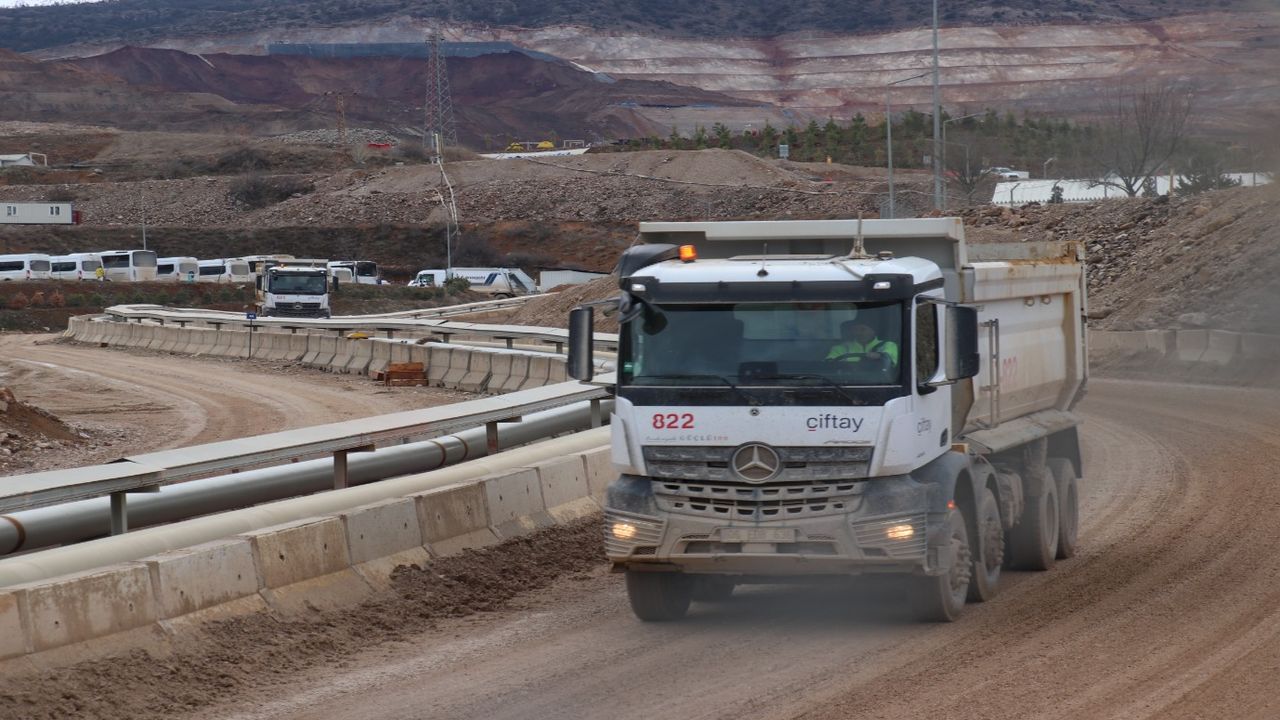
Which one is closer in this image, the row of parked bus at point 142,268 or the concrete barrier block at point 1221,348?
the concrete barrier block at point 1221,348

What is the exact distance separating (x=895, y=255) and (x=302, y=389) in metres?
26.8

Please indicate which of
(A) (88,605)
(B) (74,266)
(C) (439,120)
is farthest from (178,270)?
(C) (439,120)

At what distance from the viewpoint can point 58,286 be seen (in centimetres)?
8019

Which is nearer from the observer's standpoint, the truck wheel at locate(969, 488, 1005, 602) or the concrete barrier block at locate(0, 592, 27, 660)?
the concrete barrier block at locate(0, 592, 27, 660)

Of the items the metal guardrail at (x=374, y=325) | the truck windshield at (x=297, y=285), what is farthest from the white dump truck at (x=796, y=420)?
the truck windshield at (x=297, y=285)

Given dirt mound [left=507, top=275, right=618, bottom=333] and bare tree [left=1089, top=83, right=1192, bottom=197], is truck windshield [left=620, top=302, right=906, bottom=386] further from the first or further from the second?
bare tree [left=1089, top=83, right=1192, bottom=197]

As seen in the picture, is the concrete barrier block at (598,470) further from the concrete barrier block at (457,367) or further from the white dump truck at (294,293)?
the white dump truck at (294,293)

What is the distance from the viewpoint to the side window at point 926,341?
10.2 m

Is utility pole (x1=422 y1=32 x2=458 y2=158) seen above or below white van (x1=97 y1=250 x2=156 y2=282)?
above

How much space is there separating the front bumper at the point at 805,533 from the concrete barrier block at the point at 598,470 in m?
4.90

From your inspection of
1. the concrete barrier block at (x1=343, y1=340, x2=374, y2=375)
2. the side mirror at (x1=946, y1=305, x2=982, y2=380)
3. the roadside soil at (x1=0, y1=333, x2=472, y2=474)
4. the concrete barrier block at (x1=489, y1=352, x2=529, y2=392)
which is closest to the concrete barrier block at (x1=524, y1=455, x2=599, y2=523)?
the side mirror at (x1=946, y1=305, x2=982, y2=380)

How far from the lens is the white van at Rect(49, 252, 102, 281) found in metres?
85.6

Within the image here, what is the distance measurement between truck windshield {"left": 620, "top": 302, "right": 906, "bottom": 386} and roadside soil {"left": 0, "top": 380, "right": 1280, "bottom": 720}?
1.67 meters

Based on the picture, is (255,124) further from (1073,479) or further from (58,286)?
(1073,479)
